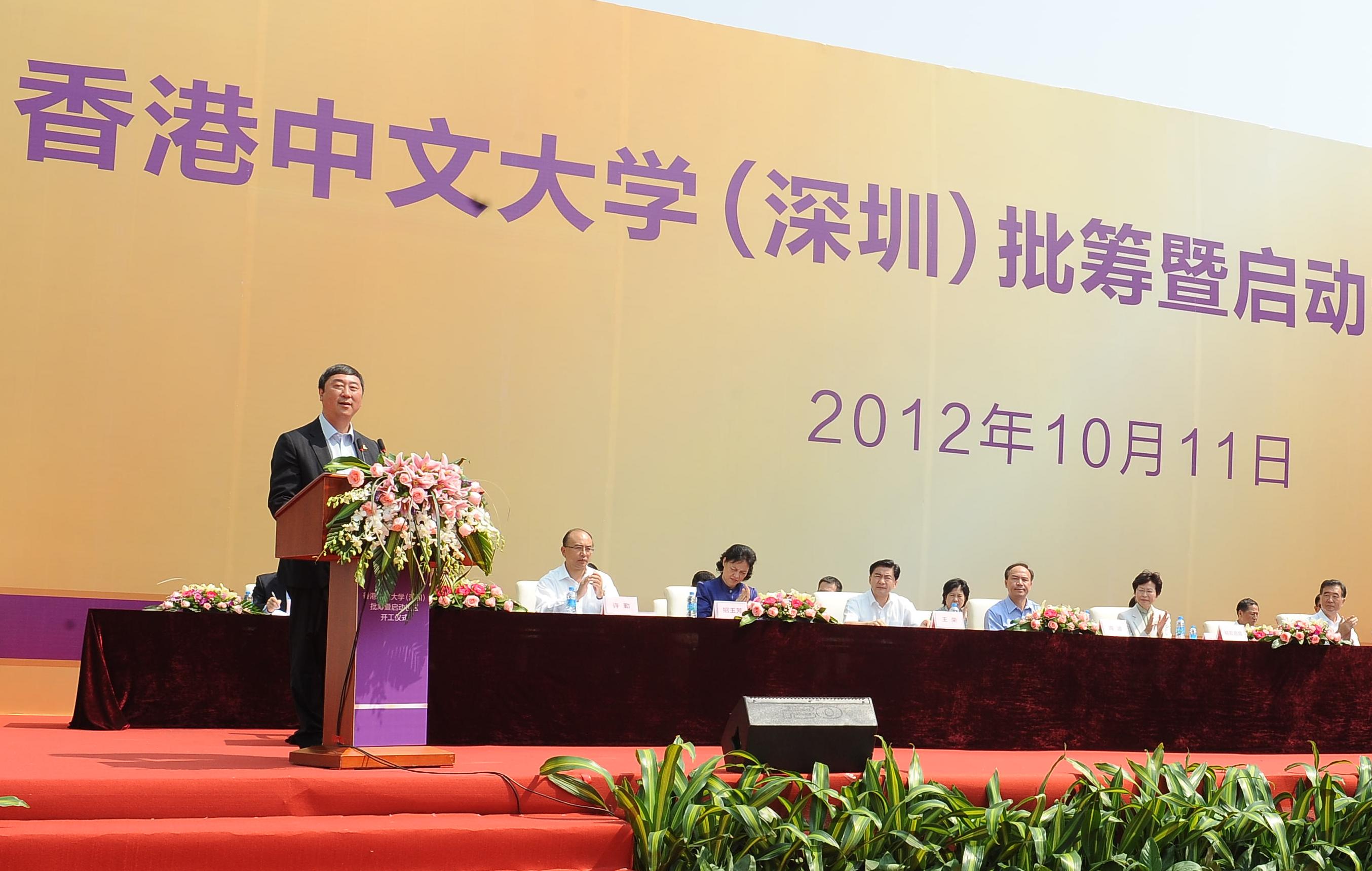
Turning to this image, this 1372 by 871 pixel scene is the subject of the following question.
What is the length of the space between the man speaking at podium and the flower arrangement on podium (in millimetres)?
317

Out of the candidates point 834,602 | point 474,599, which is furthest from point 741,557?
point 474,599

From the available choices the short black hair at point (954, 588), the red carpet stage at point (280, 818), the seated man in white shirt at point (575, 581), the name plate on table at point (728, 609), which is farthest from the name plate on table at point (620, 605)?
the short black hair at point (954, 588)

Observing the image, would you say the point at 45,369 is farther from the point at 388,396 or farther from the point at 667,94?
the point at 667,94

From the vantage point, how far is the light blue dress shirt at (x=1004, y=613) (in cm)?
620

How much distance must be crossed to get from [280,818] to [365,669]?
1.38 ft

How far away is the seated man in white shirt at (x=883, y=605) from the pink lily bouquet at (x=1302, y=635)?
1551 millimetres

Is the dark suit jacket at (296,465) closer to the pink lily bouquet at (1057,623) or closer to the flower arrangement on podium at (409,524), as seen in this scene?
the flower arrangement on podium at (409,524)

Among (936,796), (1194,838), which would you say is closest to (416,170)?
(936,796)

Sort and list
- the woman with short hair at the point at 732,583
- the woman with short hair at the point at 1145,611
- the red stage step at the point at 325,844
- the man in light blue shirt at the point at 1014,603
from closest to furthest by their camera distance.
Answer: the red stage step at the point at 325,844 → the woman with short hair at the point at 732,583 → the man in light blue shirt at the point at 1014,603 → the woman with short hair at the point at 1145,611

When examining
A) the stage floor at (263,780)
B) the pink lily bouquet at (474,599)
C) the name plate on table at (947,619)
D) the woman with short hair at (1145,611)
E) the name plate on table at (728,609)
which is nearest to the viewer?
the stage floor at (263,780)

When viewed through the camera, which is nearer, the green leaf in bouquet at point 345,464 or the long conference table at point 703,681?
the green leaf in bouquet at point 345,464

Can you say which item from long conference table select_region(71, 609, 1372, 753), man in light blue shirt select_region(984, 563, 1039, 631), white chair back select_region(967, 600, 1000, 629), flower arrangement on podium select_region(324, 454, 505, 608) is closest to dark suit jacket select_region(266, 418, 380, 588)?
flower arrangement on podium select_region(324, 454, 505, 608)

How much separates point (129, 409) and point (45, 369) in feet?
1.31

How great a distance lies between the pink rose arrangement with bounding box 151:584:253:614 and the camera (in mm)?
4453
